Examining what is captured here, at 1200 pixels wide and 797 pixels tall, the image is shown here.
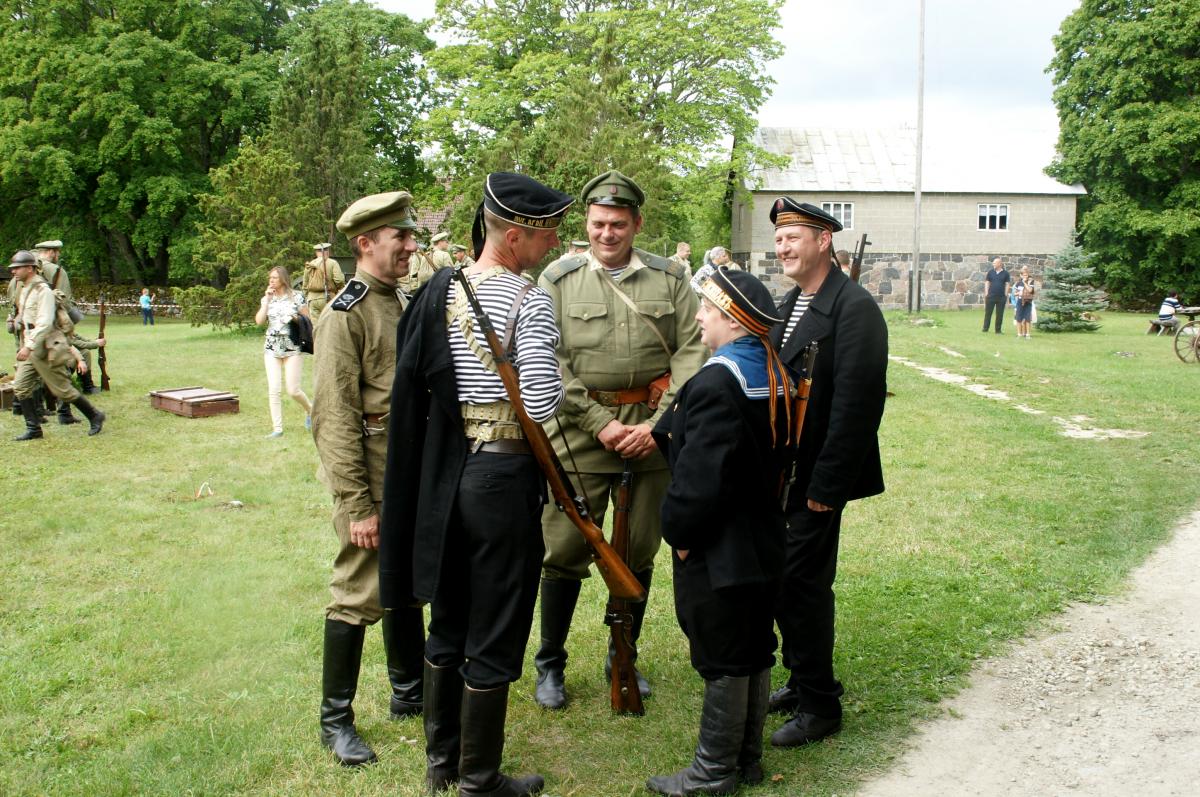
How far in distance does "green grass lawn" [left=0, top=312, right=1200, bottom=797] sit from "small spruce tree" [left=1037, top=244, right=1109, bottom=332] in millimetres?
15386

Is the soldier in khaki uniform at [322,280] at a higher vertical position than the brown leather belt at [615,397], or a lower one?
higher

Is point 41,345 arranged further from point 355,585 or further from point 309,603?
point 355,585

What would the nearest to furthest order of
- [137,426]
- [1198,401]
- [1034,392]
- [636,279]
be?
1. [636,279]
2. [137,426]
3. [1198,401]
4. [1034,392]

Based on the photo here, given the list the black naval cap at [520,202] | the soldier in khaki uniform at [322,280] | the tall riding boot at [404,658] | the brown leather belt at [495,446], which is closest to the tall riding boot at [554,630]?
the tall riding boot at [404,658]

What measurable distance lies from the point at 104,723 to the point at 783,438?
3.21 meters

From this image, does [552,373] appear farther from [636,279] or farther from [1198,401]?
[1198,401]

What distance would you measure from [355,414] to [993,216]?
41753mm

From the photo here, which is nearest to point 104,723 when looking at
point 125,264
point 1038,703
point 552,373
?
point 552,373

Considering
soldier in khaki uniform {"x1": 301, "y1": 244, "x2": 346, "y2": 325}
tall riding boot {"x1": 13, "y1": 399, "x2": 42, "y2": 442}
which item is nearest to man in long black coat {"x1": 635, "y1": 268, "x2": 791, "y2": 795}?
soldier in khaki uniform {"x1": 301, "y1": 244, "x2": 346, "y2": 325}

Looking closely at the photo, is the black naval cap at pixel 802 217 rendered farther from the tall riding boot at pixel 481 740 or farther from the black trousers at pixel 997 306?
the black trousers at pixel 997 306

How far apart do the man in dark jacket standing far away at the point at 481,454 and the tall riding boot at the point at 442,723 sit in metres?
0.12

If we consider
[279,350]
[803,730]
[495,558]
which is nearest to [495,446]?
[495,558]

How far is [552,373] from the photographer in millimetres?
3350

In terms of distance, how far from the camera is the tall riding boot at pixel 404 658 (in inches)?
169
